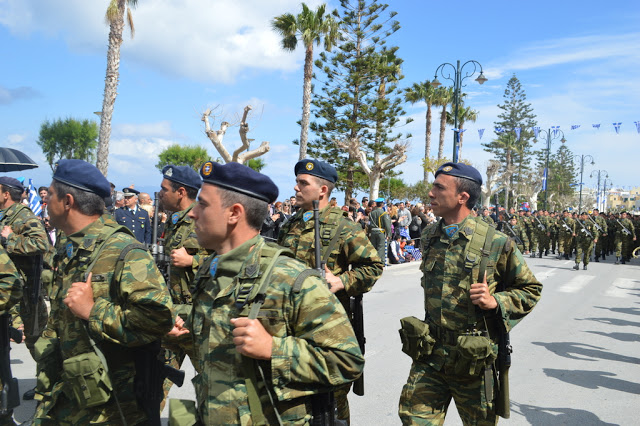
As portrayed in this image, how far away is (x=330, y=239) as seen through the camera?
13.8 feet

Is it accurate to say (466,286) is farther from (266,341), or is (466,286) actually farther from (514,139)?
(514,139)

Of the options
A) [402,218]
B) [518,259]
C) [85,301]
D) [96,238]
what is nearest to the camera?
[85,301]

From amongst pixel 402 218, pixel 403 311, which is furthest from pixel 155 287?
pixel 402 218

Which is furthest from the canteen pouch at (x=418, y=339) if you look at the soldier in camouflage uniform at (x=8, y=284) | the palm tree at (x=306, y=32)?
the palm tree at (x=306, y=32)

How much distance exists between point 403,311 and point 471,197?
6.26 metres

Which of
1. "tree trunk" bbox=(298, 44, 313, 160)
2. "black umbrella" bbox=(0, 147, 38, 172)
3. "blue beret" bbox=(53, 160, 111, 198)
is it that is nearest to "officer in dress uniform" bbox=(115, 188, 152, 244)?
"black umbrella" bbox=(0, 147, 38, 172)

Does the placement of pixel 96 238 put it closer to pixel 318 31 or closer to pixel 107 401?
pixel 107 401

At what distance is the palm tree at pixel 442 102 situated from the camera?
1650 inches

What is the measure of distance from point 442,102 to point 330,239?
4032cm

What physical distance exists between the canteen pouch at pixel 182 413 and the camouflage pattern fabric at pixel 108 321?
2.23ft

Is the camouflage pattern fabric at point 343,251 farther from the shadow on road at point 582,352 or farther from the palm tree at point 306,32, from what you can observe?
the palm tree at point 306,32

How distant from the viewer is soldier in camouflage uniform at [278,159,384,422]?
4121mm

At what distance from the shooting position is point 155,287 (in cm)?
266

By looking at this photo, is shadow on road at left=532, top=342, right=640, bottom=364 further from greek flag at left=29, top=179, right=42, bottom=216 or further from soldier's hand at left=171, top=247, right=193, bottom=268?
greek flag at left=29, top=179, right=42, bottom=216
